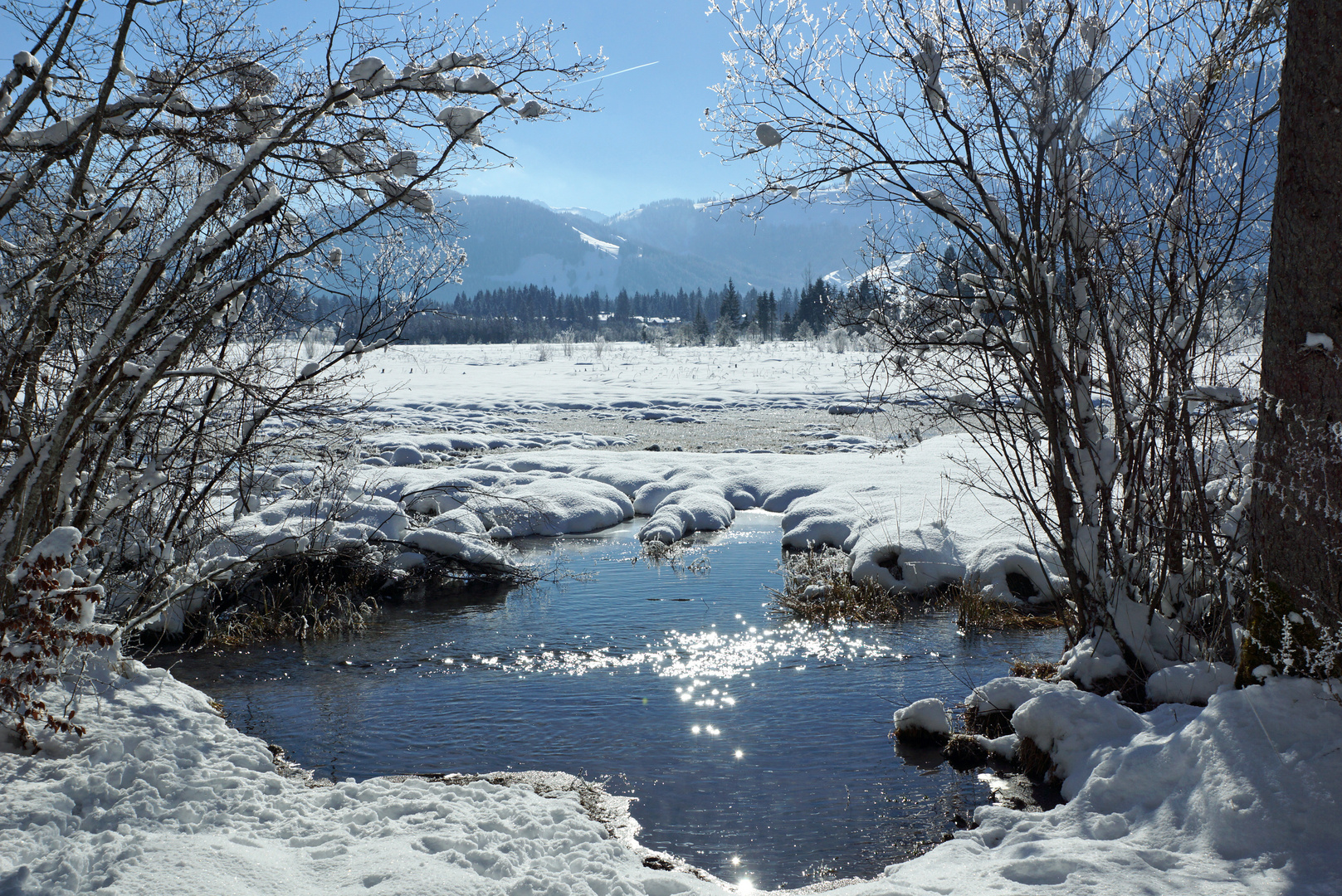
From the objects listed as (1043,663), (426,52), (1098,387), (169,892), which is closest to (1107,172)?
(1098,387)

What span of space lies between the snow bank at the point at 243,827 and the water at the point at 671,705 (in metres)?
0.82

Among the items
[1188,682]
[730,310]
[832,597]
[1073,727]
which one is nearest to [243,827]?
[1073,727]

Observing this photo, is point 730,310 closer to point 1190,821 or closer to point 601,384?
point 601,384

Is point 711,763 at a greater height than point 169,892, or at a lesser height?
lesser

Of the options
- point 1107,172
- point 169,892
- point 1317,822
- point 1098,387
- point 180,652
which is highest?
point 1107,172

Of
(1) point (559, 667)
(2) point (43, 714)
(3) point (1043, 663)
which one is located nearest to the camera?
(2) point (43, 714)

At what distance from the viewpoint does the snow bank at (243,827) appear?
335 cm

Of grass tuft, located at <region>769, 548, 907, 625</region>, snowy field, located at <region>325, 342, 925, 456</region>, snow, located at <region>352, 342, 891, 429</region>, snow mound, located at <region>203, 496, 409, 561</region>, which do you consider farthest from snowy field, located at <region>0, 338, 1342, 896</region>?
snow, located at <region>352, 342, 891, 429</region>

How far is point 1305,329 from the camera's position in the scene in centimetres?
407

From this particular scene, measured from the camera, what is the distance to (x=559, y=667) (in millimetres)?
7484

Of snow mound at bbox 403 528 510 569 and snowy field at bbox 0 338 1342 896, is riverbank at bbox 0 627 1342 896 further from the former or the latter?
snow mound at bbox 403 528 510 569

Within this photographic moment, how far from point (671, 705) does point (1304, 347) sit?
4547 millimetres

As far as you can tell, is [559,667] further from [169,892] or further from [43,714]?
[169,892]

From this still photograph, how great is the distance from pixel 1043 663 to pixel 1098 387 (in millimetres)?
2408
